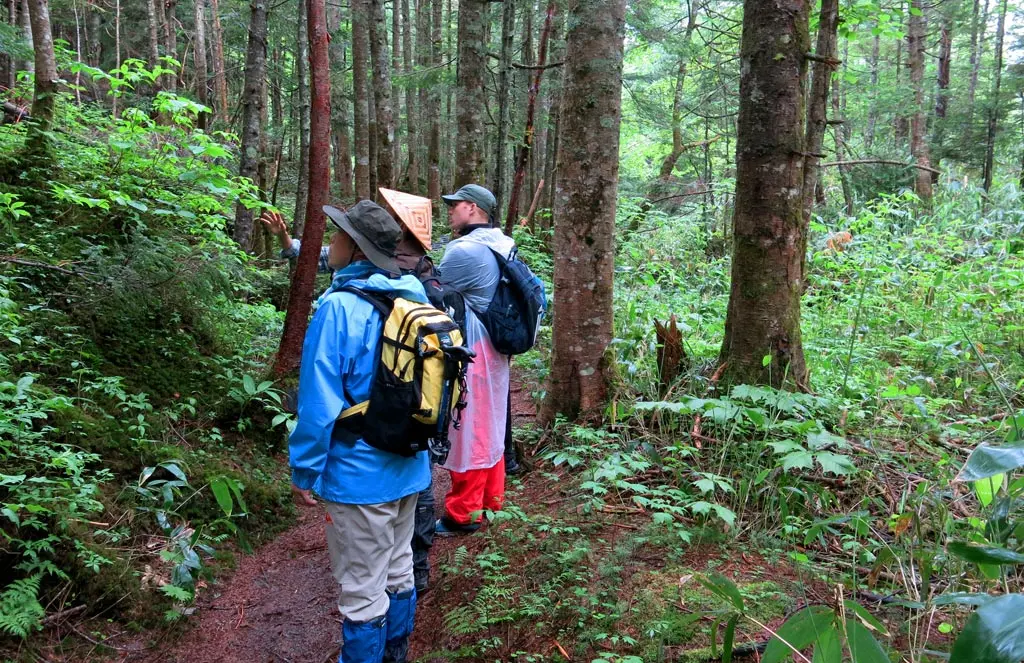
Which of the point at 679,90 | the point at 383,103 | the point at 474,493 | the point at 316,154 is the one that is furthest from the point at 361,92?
the point at 474,493

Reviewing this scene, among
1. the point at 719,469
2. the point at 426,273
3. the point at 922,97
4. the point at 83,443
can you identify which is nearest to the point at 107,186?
the point at 83,443

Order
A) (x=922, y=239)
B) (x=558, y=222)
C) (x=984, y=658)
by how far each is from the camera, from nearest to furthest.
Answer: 1. (x=984, y=658)
2. (x=558, y=222)
3. (x=922, y=239)

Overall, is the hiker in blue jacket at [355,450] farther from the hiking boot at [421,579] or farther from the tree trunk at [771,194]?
the tree trunk at [771,194]

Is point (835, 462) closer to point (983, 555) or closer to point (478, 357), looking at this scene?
point (983, 555)

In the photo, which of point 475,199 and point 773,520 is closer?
point 773,520

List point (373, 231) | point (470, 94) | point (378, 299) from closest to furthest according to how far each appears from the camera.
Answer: point (378, 299), point (373, 231), point (470, 94)

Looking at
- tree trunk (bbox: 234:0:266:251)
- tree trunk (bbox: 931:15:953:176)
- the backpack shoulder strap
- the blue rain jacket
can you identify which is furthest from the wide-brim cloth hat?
tree trunk (bbox: 931:15:953:176)

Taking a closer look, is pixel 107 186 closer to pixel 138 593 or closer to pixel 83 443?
pixel 83 443

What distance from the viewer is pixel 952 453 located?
170 inches

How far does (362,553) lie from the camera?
3066mm

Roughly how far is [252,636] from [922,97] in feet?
59.0

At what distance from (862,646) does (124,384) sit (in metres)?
5.54

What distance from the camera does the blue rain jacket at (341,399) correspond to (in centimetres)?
285

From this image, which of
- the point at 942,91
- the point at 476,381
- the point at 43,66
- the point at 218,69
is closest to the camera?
the point at 476,381
